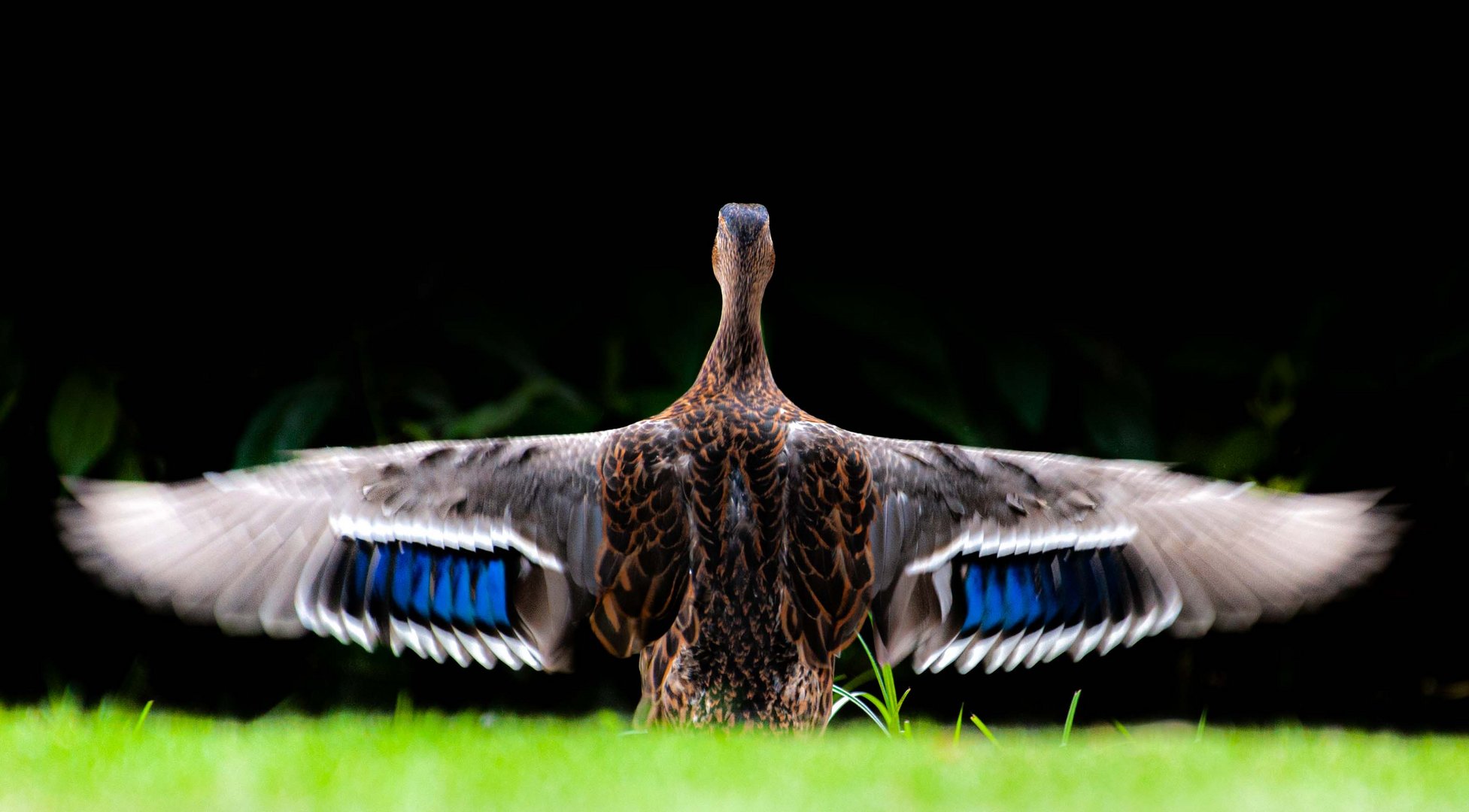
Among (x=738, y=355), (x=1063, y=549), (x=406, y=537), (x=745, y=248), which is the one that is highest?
(x=745, y=248)

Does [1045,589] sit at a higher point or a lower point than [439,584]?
higher

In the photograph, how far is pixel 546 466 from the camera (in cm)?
305

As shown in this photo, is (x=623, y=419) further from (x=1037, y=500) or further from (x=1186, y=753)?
(x=1186, y=753)

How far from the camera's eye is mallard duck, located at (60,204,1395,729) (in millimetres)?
2971

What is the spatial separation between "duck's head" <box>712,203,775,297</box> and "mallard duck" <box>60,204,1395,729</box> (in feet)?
1.60

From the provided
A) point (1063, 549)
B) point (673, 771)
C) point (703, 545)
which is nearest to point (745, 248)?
point (703, 545)

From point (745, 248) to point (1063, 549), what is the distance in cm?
104

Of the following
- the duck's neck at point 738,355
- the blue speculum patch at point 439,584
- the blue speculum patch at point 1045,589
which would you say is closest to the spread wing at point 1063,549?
the blue speculum patch at point 1045,589

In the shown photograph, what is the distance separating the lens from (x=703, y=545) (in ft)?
9.80

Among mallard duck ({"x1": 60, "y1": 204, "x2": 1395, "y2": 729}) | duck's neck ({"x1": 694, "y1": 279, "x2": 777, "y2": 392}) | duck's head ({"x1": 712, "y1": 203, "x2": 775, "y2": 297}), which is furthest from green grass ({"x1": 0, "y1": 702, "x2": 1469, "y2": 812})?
duck's head ({"x1": 712, "y1": 203, "x2": 775, "y2": 297})

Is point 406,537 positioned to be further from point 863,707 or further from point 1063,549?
point 1063,549

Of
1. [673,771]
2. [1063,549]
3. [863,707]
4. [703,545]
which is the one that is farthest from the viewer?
[863,707]

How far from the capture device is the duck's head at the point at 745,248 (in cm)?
353

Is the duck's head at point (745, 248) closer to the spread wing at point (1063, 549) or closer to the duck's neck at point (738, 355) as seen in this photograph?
the duck's neck at point (738, 355)
